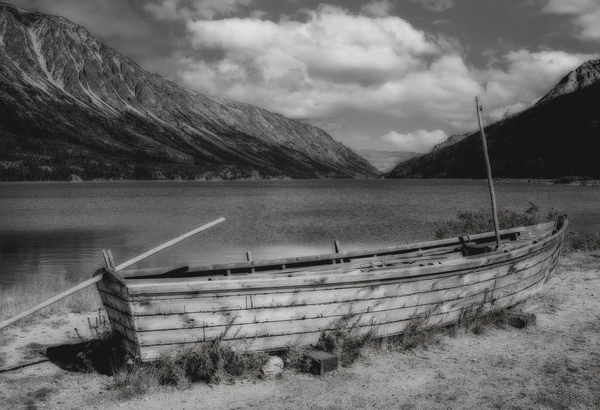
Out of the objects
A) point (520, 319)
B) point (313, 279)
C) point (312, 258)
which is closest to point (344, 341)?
point (313, 279)

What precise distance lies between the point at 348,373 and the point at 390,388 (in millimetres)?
717

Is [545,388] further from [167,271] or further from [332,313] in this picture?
[167,271]

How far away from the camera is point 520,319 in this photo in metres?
9.02

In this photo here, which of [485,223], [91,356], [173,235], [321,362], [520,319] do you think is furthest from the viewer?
[173,235]

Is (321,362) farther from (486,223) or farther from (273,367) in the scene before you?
(486,223)

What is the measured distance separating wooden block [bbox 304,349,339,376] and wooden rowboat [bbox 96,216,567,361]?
31cm

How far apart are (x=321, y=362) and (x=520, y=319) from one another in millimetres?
4350

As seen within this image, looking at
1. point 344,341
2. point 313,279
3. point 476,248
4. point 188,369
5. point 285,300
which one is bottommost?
point 344,341

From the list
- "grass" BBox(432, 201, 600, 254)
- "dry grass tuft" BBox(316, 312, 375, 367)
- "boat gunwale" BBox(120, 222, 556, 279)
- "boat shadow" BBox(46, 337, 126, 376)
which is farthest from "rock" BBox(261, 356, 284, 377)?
"grass" BBox(432, 201, 600, 254)

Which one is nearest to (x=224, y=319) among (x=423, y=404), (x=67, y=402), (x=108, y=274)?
(x=108, y=274)

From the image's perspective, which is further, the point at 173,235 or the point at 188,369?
the point at 173,235

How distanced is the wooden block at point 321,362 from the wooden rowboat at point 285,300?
12.1 inches

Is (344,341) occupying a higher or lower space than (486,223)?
lower

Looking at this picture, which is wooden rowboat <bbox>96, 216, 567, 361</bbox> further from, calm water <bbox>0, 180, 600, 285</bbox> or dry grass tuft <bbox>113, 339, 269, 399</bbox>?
calm water <bbox>0, 180, 600, 285</bbox>
